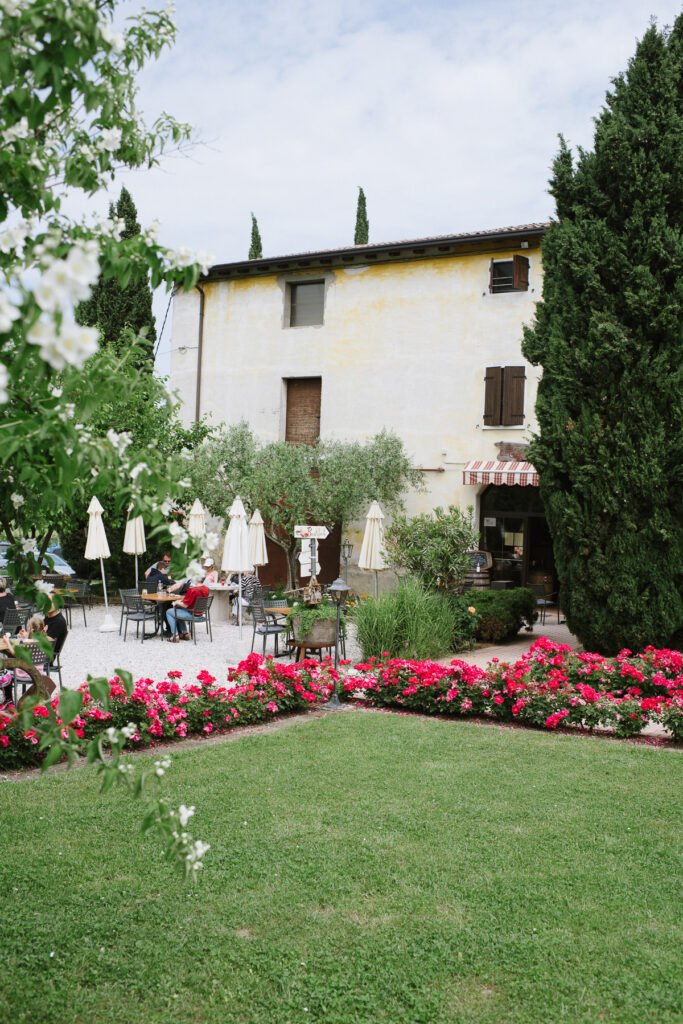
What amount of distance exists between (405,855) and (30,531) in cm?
323

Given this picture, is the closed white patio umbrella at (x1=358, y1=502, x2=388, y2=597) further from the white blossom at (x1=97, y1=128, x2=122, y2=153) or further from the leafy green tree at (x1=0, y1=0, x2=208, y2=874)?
the white blossom at (x1=97, y1=128, x2=122, y2=153)

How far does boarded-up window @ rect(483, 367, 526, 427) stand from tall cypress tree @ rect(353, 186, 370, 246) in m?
16.6

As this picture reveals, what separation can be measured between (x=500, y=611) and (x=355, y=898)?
1121 centimetres

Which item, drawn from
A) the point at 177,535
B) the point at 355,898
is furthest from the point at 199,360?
the point at 177,535

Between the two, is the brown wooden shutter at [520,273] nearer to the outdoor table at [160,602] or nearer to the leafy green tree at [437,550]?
the leafy green tree at [437,550]

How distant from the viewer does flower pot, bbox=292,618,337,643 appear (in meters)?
12.7

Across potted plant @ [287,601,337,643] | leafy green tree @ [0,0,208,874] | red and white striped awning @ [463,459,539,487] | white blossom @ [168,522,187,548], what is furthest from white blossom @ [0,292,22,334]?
red and white striped awning @ [463,459,539,487]

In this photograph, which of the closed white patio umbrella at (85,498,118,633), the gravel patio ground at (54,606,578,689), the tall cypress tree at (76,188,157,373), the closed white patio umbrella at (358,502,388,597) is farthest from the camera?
the tall cypress tree at (76,188,157,373)

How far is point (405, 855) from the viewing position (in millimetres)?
5711

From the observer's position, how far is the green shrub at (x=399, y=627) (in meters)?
13.1

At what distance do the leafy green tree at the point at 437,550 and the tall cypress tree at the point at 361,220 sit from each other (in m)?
20.6

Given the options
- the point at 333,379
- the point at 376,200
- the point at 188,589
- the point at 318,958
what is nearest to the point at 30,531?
the point at 318,958

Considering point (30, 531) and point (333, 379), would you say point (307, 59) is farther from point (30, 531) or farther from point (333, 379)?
point (333, 379)

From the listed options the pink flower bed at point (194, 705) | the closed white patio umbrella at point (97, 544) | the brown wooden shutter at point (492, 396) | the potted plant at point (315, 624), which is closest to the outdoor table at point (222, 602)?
the closed white patio umbrella at point (97, 544)
